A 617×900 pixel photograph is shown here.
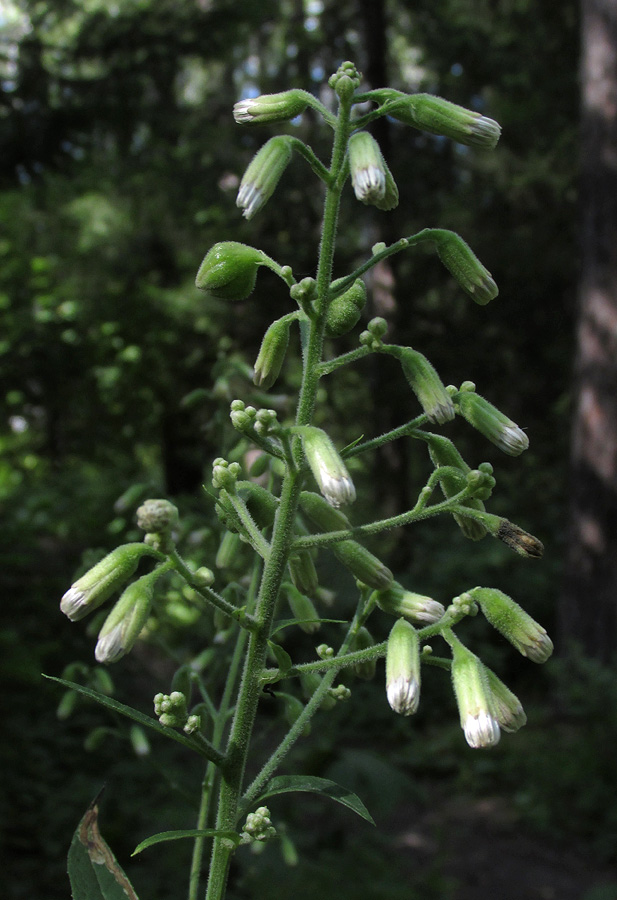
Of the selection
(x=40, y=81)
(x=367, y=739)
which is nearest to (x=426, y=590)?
(x=367, y=739)

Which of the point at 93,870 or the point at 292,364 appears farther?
the point at 292,364

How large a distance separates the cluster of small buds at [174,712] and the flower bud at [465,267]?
0.95 m

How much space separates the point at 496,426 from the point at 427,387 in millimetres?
191

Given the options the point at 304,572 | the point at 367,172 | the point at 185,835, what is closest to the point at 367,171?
the point at 367,172

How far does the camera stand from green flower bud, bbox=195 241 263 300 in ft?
5.48

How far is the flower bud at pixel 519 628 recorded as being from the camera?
1.60 meters

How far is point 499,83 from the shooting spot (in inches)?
573

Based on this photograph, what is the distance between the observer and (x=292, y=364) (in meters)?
10.9

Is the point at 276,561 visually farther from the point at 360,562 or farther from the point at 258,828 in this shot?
the point at 258,828

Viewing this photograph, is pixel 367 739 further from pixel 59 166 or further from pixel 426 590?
pixel 59 166

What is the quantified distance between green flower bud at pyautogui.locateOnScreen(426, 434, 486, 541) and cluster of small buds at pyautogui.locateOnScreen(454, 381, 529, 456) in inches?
2.9

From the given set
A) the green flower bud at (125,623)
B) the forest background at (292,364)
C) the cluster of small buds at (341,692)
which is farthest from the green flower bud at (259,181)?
the forest background at (292,364)

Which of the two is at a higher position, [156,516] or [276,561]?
[156,516]

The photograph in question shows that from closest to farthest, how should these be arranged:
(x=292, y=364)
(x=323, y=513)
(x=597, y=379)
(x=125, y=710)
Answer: (x=125, y=710) < (x=323, y=513) < (x=597, y=379) < (x=292, y=364)
